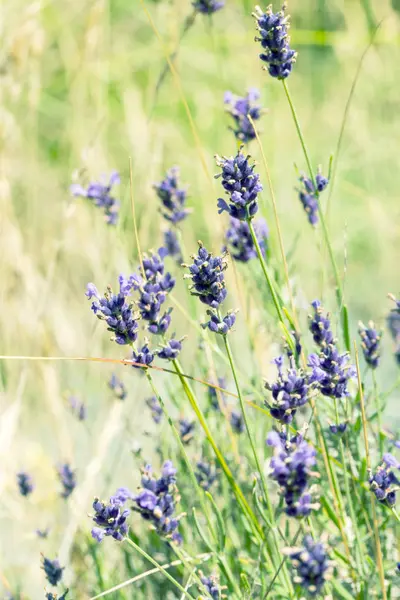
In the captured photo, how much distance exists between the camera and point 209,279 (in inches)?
32.1

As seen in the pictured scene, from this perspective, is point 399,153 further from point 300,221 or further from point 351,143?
point 300,221

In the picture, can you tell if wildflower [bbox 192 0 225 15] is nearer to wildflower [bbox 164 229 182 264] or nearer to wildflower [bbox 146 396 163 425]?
wildflower [bbox 164 229 182 264]

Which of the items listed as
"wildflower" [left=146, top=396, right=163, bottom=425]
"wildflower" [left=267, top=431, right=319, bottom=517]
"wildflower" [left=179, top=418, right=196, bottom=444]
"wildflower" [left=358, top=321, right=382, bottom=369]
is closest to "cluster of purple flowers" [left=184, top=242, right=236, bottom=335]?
"wildflower" [left=267, top=431, right=319, bottom=517]

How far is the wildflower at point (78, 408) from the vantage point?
5.23 ft

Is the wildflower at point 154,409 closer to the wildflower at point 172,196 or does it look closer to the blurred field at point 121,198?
the blurred field at point 121,198

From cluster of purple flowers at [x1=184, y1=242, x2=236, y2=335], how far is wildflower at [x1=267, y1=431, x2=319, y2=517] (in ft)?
0.69

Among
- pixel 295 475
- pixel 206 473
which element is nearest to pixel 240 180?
pixel 295 475

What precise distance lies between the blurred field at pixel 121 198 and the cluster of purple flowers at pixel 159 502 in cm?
37

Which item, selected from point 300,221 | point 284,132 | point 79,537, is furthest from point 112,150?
point 79,537

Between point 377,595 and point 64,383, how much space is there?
1.71m

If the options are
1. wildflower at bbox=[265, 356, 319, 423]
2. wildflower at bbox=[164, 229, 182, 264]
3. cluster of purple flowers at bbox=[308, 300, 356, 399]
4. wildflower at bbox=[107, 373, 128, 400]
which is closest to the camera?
wildflower at bbox=[265, 356, 319, 423]

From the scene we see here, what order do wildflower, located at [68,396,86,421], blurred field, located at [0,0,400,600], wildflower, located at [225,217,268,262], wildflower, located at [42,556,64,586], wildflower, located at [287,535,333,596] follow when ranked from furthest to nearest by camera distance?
blurred field, located at [0,0,400,600]
wildflower, located at [68,396,86,421]
wildflower, located at [225,217,268,262]
wildflower, located at [42,556,64,586]
wildflower, located at [287,535,333,596]

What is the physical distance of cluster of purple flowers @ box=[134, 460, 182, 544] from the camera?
880 mm

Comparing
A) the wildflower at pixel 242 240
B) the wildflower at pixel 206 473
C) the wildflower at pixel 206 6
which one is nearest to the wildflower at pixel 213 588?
the wildflower at pixel 206 473
